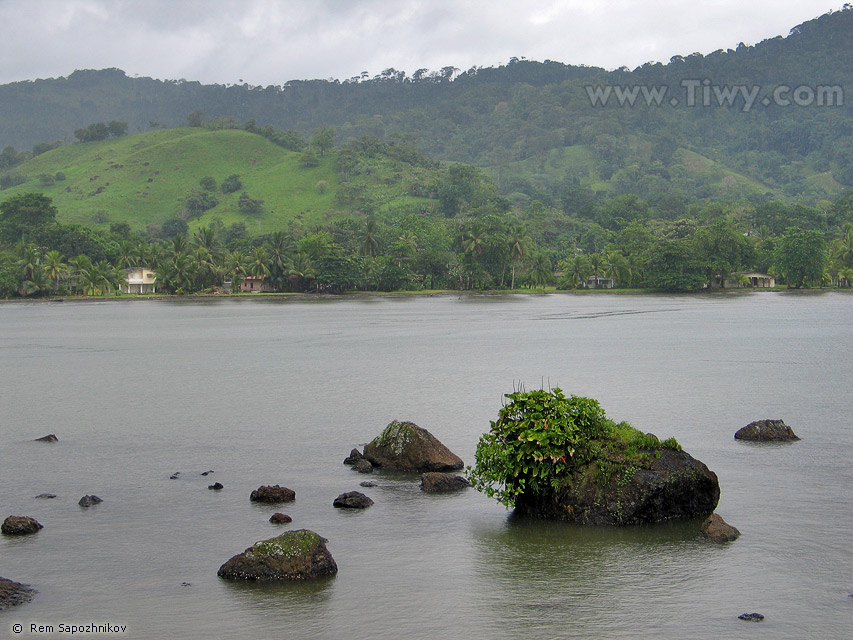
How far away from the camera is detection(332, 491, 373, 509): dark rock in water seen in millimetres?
18469

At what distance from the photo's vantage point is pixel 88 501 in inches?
748

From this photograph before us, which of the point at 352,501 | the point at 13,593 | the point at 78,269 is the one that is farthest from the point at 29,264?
the point at 13,593

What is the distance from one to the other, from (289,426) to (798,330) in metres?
53.1

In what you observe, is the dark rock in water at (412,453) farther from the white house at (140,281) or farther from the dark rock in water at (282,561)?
the white house at (140,281)

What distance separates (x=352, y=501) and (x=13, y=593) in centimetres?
696

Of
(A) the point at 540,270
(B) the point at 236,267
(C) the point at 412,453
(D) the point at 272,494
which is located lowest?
(D) the point at 272,494

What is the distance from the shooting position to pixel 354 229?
18100cm

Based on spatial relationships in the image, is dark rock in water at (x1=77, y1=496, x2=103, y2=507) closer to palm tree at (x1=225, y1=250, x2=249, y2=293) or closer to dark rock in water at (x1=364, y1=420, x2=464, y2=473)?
dark rock in water at (x1=364, y1=420, x2=464, y2=473)

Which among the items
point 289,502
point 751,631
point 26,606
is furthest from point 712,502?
point 26,606

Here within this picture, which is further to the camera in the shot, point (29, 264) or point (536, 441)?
point (29, 264)

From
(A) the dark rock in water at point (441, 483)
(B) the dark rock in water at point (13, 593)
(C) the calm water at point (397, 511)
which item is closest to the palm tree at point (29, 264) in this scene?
(C) the calm water at point (397, 511)

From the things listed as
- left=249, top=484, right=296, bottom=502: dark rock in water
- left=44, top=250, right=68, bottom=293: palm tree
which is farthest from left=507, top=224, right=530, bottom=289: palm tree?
left=249, top=484, right=296, bottom=502: dark rock in water

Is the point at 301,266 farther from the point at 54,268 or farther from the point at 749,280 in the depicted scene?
the point at 749,280

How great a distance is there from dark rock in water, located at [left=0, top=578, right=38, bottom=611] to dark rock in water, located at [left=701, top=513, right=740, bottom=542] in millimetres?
11641
